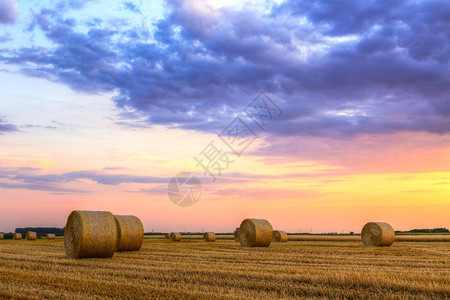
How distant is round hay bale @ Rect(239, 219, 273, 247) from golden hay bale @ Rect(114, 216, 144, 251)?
645cm

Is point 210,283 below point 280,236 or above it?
below

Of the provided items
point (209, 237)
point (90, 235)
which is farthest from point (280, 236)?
point (90, 235)

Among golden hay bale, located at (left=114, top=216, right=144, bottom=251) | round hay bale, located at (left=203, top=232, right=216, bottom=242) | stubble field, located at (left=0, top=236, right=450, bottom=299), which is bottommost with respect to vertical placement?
stubble field, located at (left=0, top=236, right=450, bottom=299)

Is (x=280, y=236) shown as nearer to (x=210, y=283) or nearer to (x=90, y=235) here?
(x=90, y=235)

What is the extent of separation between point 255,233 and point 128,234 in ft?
24.1

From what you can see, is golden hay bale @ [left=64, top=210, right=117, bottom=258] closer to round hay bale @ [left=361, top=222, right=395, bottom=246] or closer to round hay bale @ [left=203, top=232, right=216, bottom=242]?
round hay bale @ [left=361, top=222, right=395, bottom=246]

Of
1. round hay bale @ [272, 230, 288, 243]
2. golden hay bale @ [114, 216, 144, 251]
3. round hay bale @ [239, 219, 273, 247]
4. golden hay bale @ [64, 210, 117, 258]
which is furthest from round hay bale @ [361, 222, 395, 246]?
golden hay bale @ [64, 210, 117, 258]

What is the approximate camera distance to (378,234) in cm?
2691

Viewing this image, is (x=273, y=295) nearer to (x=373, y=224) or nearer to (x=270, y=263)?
(x=270, y=263)

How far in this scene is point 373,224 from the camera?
27.6m

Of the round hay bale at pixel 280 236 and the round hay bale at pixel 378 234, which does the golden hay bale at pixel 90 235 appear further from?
the round hay bale at pixel 280 236

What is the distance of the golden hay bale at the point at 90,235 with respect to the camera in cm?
1666

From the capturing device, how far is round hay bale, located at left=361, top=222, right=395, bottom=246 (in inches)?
1054

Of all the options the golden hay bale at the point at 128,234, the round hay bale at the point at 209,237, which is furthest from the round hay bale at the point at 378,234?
the golden hay bale at the point at 128,234
